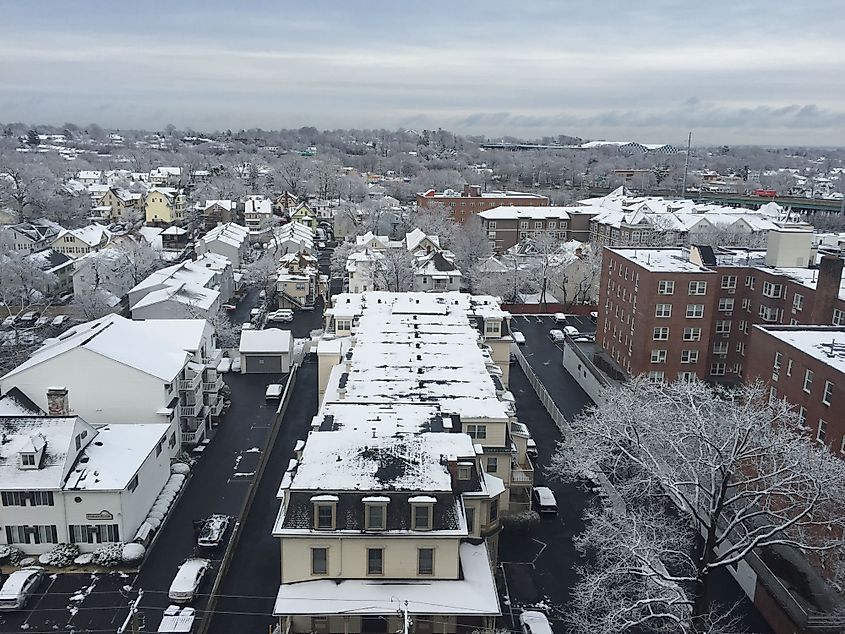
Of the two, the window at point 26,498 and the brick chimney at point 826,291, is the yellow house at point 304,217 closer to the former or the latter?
the brick chimney at point 826,291

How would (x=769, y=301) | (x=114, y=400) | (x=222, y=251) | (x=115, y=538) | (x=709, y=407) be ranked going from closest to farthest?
(x=709, y=407) → (x=115, y=538) → (x=114, y=400) → (x=769, y=301) → (x=222, y=251)

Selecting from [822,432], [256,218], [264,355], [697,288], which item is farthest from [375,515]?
[256,218]

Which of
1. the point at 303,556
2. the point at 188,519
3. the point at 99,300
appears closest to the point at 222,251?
the point at 99,300

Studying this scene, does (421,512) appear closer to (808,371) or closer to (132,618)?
(132,618)

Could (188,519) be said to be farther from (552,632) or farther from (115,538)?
(552,632)

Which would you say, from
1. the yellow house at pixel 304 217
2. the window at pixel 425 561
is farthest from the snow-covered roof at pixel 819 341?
the yellow house at pixel 304 217

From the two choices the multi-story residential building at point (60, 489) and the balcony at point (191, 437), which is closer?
the multi-story residential building at point (60, 489)

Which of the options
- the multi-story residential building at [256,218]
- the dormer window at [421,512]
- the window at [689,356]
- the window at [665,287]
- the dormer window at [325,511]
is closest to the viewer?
the dormer window at [325,511]

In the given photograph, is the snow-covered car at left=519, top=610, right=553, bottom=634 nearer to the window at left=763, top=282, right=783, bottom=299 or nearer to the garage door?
the window at left=763, top=282, right=783, bottom=299
